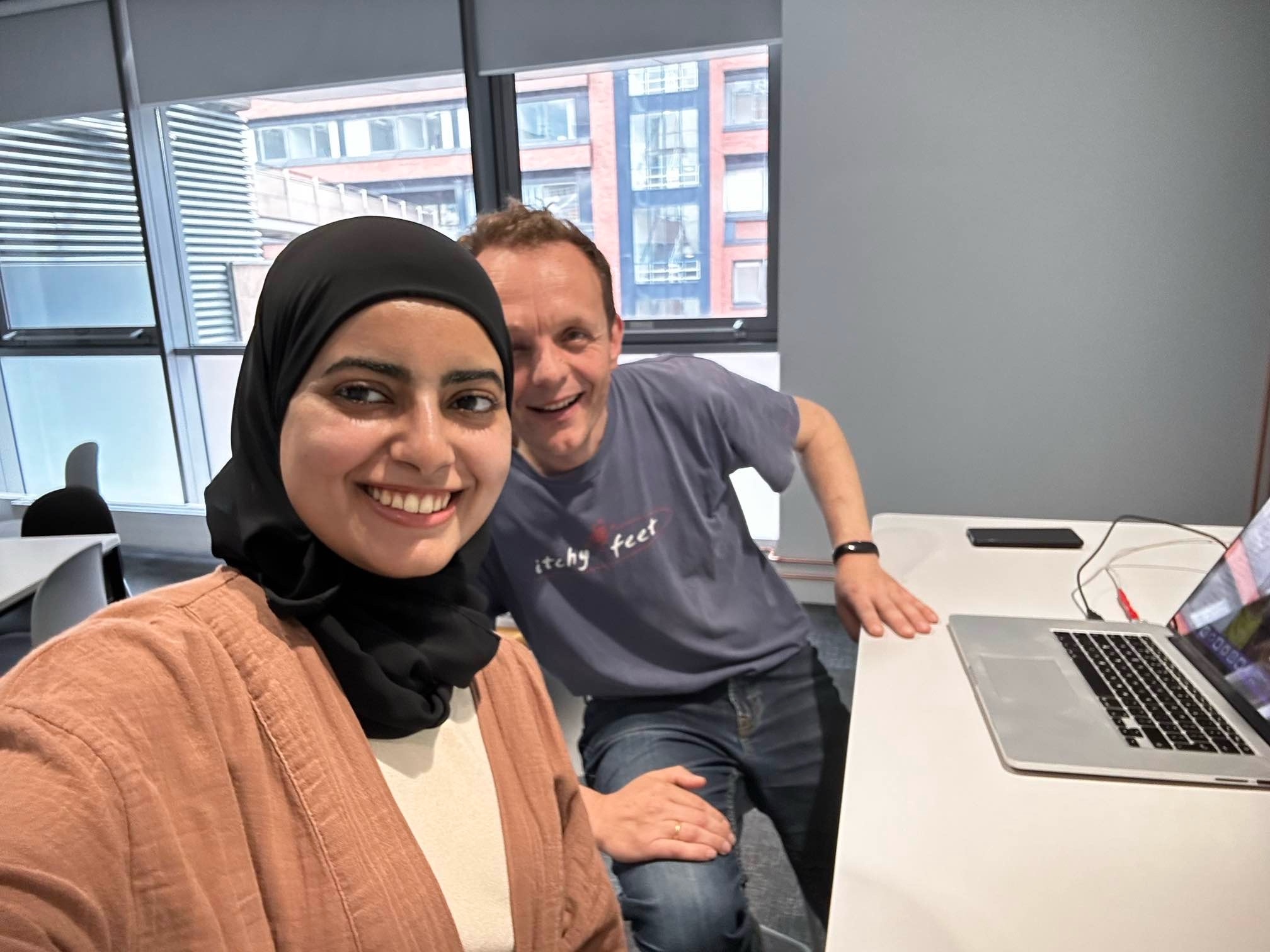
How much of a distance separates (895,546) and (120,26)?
406 centimetres

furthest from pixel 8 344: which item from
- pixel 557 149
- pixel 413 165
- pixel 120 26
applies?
pixel 557 149

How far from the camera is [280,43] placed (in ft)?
11.1

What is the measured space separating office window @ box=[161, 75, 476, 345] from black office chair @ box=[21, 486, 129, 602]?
5.06ft

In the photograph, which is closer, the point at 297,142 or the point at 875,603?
the point at 875,603

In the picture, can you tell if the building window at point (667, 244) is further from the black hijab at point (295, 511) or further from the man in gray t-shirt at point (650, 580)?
the black hijab at point (295, 511)

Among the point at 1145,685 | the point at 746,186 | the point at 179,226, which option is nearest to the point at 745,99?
the point at 746,186

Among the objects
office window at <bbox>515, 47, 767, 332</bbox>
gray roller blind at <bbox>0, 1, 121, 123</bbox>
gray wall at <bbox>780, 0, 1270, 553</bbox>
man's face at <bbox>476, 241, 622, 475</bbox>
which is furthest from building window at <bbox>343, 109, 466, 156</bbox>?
man's face at <bbox>476, 241, 622, 475</bbox>

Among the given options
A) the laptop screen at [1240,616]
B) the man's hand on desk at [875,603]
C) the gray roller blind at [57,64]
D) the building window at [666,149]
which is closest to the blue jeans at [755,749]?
the man's hand on desk at [875,603]

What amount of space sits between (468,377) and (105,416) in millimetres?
4556

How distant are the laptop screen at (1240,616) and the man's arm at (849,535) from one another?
1.12ft

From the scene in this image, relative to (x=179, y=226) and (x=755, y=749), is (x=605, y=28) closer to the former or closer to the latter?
(x=179, y=226)

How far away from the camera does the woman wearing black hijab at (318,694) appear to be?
1.67ft

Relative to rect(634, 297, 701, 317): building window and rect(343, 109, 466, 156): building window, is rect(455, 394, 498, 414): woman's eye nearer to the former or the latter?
rect(634, 297, 701, 317): building window

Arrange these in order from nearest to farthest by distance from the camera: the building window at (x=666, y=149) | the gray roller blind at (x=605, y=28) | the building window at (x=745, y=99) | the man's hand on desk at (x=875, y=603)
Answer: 1. the man's hand on desk at (x=875, y=603)
2. the gray roller blind at (x=605, y=28)
3. the building window at (x=745, y=99)
4. the building window at (x=666, y=149)
